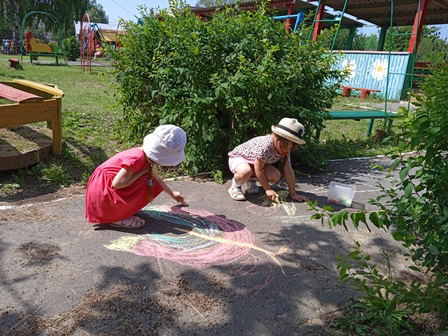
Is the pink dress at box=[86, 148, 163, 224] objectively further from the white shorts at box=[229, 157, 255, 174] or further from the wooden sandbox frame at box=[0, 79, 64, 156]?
the wooden sandbox frame at box=[0, 79, 64, 156]

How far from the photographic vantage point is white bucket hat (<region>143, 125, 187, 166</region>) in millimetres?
2786

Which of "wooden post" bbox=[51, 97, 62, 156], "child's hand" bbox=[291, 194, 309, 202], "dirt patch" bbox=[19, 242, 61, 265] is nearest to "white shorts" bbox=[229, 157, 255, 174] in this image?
"child's hand" bbox=[291, 194, 309, 202]

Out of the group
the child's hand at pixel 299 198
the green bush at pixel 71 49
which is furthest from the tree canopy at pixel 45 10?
the child's hand at pixel 299 198

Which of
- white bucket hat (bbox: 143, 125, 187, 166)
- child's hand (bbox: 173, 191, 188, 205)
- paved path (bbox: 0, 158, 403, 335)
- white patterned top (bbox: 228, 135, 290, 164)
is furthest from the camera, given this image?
white patterned top (bbox: 228, 135, 290, 164)

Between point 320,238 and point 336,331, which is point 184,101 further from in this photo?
point 336,331

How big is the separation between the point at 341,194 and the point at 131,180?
2.15m

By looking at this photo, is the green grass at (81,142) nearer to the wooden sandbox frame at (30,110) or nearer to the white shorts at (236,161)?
the wooden sandbox frame at (30,110)

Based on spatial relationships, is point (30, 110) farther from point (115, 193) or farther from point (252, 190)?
point (252, 190)

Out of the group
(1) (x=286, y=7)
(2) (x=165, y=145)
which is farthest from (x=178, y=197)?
(1) (x=286, y=7)

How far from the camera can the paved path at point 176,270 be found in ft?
6.84

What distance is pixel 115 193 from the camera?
9.62 ft

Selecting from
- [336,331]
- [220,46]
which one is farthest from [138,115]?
[336,331]

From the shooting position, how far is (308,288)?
247 centimetres

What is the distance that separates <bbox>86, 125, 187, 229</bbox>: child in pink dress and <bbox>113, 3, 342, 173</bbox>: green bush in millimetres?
1287
